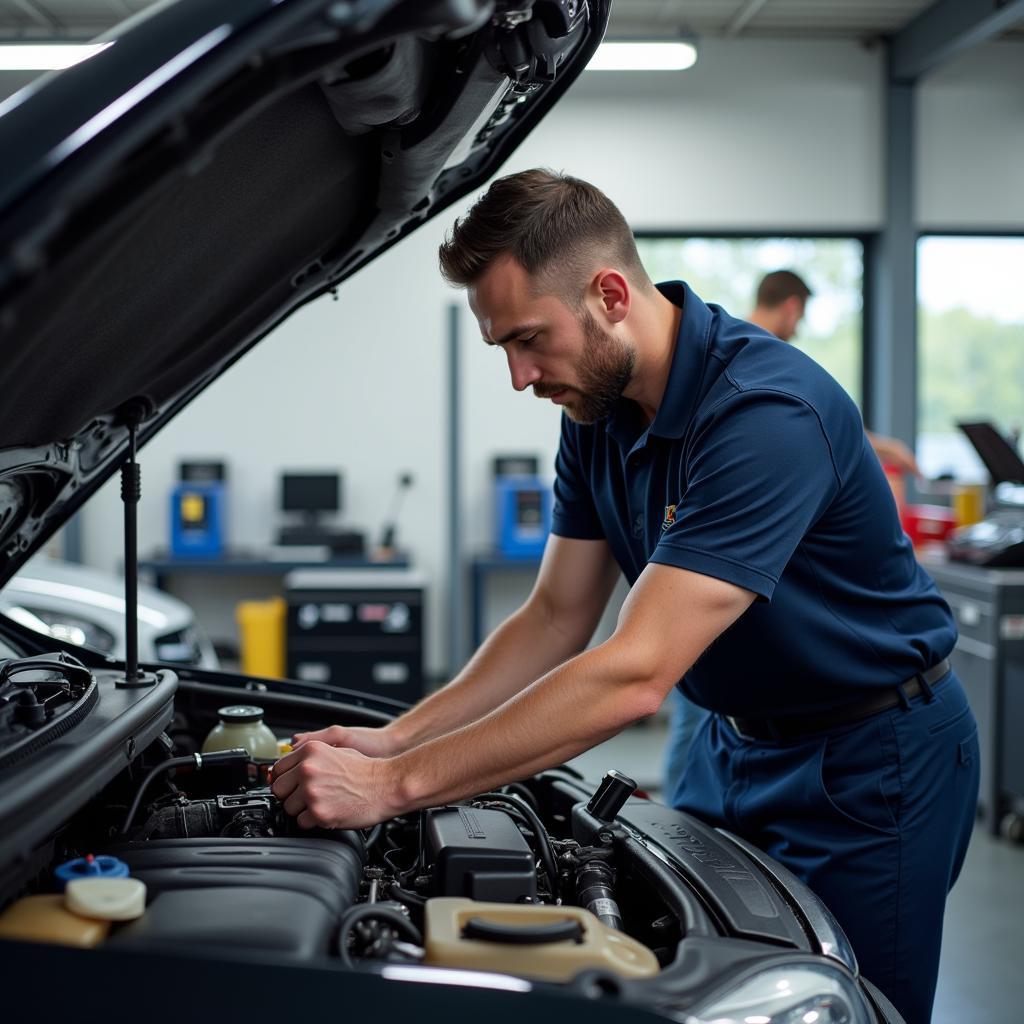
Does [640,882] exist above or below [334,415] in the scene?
below

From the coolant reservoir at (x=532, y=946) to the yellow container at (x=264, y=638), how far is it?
4.79 meters

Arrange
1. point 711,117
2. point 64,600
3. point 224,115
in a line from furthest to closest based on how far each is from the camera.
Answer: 1. point 711,117
2. point 64,600
3. point 224,115

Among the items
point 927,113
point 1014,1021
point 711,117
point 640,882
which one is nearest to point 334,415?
point 711,117

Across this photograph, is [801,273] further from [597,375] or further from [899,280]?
[597,375]

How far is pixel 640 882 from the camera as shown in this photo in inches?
53.7

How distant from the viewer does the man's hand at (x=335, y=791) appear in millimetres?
1247

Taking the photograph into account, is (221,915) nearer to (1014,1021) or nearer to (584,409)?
(584,409)

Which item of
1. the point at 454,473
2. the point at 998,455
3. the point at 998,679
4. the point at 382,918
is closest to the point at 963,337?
the point at 998,455

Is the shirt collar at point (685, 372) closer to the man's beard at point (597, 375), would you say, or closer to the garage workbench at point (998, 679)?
the man's beard at point (597, 375)

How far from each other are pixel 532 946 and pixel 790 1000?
0.79ft

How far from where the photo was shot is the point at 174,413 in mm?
1638

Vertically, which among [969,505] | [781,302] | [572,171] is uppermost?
[572,171]

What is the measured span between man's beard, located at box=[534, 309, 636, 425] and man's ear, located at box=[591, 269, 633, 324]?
0.08 ft

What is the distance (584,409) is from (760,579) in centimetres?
42
